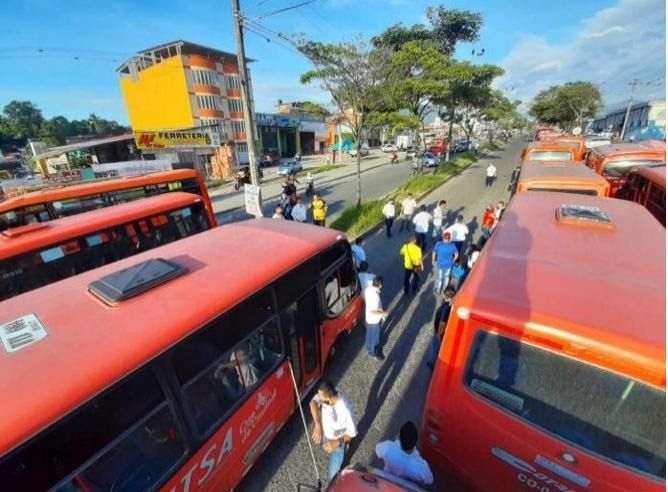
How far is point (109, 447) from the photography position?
2082 mm

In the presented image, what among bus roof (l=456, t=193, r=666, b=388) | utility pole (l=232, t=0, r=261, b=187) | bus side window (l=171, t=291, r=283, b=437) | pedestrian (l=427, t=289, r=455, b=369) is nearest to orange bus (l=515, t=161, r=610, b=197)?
bus roof (l=456, t=193, r=666, b=388)

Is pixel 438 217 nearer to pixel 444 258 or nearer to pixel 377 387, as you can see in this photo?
pixel 444 258

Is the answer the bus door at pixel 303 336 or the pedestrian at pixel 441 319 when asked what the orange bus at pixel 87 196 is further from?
the pedestrian at pixel 441 319

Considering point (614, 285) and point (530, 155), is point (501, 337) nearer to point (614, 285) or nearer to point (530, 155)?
point (614, 285)

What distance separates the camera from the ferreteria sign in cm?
2364

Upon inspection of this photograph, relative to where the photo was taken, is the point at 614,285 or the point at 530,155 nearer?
the point at 614,285

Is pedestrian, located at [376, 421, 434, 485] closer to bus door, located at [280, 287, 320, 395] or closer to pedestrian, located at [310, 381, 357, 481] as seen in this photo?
pedestrian, located at [310, 381, 357, 481]

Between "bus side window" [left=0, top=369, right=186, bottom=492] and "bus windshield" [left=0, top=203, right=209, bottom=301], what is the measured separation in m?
4.36

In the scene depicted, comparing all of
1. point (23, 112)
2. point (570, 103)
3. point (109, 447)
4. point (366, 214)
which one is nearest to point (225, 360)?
point (109, 447)

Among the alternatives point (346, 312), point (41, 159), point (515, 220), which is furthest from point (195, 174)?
point (41, 159)

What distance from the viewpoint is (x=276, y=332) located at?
11.6ft

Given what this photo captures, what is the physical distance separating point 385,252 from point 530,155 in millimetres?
7634

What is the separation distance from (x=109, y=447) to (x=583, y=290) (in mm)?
3577

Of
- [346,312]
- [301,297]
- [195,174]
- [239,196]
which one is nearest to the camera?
[301,297]
